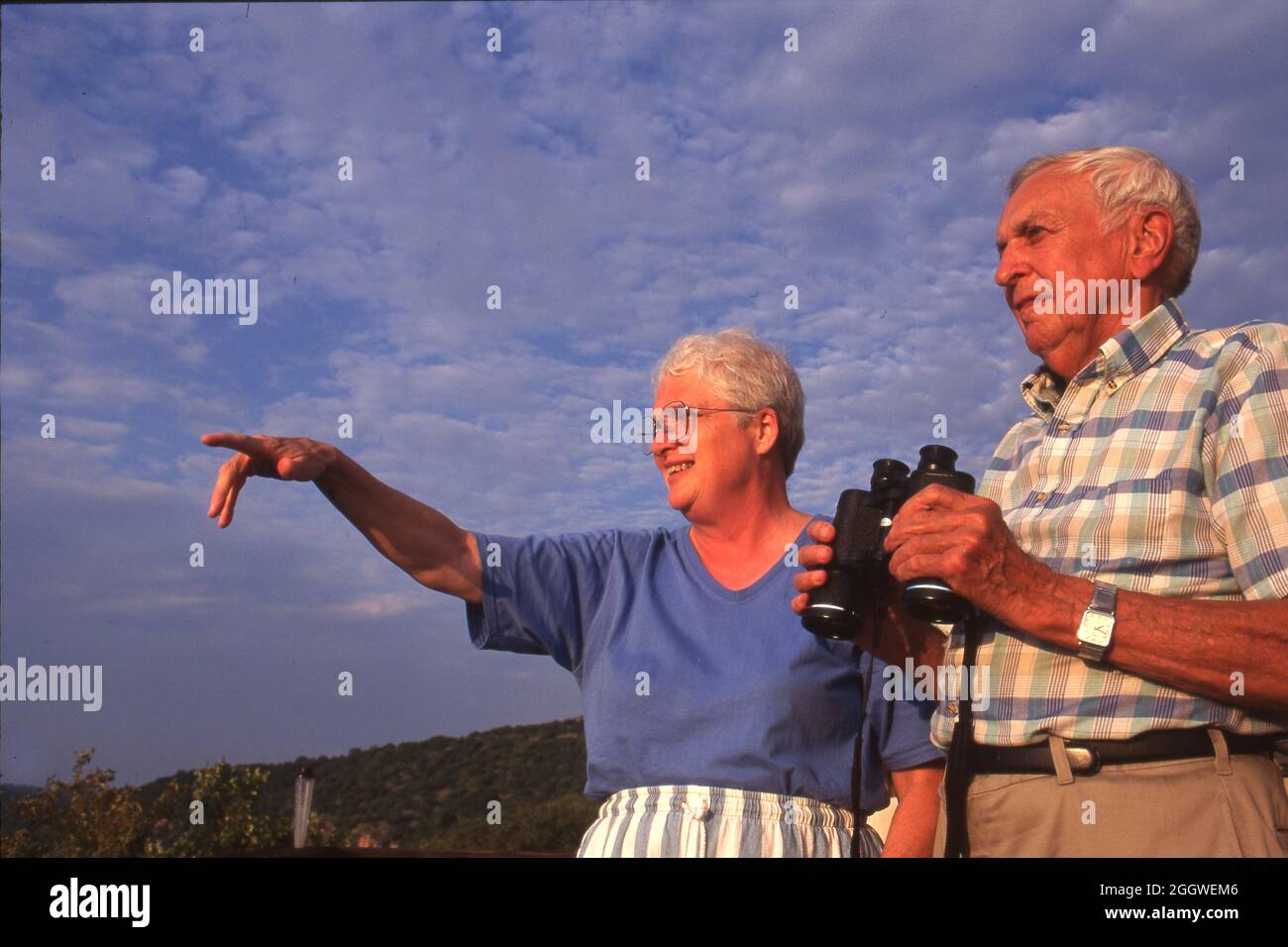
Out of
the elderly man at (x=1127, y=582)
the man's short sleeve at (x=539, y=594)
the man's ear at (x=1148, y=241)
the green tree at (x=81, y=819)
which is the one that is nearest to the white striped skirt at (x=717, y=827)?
→ the elderly man at (x=1127, y=582)

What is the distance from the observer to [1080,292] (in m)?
2.55

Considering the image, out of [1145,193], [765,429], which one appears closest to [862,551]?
[765,429]

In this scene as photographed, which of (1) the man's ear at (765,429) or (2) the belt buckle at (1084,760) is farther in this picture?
(1) the man's ear at (765,429)

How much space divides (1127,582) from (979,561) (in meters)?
0.32

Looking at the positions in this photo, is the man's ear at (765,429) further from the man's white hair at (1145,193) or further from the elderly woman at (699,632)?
the man's white hair at (1145,193)

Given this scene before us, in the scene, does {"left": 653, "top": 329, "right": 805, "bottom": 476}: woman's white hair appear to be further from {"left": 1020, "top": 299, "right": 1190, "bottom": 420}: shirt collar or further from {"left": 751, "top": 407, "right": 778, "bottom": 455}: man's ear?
{"left": 1020, "top": 299, "right": 1190, "bottom": 420}: shirt collar

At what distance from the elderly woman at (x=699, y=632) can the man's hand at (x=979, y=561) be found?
0.67 metres

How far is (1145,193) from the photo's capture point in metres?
2.57

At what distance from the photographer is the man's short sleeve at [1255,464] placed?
6.57 feet

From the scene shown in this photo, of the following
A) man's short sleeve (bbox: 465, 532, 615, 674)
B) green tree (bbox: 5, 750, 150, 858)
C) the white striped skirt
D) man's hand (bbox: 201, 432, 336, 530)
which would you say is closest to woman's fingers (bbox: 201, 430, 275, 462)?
man's hand (bbox: 201, 432, 336, 530)

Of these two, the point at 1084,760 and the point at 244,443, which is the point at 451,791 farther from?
the point at 1084,760

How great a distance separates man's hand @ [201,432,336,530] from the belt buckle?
1.83 metres

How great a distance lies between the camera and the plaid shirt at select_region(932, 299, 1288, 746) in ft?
6.72
